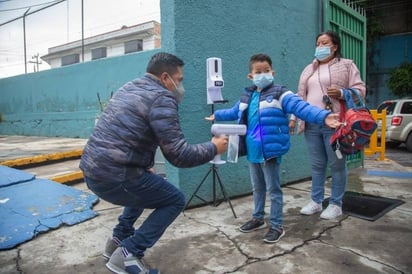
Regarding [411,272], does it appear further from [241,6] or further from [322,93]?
[241,6]

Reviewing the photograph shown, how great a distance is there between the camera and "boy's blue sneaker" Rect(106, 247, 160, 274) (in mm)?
2209

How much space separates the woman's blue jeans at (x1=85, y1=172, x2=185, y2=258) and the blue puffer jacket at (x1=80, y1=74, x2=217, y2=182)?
0.06 meters

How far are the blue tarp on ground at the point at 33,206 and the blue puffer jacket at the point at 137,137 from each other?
141 cm

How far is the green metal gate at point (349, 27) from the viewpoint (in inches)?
205

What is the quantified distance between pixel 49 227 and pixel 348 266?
101 inches

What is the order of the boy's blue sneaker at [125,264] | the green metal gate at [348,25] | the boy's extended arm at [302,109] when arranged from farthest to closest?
the green metal gate at [348,25] → the boy's extended arm at [302,109] → the boy's blue sneaker at [125,264]

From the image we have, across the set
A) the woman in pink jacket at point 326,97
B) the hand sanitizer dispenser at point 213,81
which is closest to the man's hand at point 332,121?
the woman in pink jacket at point 326,97

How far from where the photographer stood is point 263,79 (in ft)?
9.48

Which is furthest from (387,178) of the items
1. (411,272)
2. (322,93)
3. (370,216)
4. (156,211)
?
(156,211)

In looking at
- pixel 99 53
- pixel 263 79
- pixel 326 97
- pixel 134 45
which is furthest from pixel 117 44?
pixel 263 79

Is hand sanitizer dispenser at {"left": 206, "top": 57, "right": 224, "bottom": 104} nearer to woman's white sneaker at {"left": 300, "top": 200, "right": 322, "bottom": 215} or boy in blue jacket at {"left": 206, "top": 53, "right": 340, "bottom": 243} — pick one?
boy in blue jacket at {"left": 206, "top": 53, "right": 340, "bottom": 243}

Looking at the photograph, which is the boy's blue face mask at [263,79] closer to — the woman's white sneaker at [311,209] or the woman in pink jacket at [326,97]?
the woman in pink jacket at [326,97]

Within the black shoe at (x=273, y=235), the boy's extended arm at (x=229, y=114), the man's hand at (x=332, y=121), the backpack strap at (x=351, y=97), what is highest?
the backpack strap at (x=351, y=97)

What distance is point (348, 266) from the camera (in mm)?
2398
